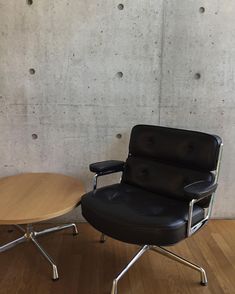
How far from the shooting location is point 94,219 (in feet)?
6.11

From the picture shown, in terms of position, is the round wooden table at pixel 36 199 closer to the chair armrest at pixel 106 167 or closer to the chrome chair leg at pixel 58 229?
the chrome chair leg at pixel 58 229

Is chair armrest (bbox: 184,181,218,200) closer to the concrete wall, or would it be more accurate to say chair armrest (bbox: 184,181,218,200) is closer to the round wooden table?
the round wooden table

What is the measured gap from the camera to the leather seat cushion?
5.51ft

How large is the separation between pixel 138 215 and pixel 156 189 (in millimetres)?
476

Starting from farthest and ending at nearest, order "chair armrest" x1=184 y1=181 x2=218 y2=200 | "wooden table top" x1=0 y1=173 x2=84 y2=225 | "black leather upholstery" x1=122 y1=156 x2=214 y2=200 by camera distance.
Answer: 1. "black leather upholstery" x1=122 y1=156 x2=214 y2=200
2. "wooden table top" x1=0 y1=173 x2=84 y2=225
3. "chair armrest" x1=184 y1=181 x2=218 y2=200

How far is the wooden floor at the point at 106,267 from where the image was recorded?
1.90 meters

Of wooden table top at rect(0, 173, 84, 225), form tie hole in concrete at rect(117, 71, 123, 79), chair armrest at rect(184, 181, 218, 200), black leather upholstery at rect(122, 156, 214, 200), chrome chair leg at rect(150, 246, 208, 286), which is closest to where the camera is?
chair armrest at rect(184, 181, 218, 200)

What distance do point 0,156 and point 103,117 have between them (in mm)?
908

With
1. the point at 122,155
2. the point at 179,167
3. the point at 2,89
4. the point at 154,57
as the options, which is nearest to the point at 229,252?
the point at 179,167

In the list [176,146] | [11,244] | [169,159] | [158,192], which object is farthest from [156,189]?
[11,244]

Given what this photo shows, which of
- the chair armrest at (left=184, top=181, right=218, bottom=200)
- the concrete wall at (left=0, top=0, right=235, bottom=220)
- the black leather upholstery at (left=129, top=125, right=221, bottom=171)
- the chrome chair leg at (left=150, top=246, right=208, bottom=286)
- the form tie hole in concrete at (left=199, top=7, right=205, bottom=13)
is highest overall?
the form tie hole in concrete at (left=199, top=7, right=205, bottom=13)

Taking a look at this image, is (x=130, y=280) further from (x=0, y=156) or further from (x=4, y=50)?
(x=4, y=50)

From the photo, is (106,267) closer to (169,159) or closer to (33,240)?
(33,240)

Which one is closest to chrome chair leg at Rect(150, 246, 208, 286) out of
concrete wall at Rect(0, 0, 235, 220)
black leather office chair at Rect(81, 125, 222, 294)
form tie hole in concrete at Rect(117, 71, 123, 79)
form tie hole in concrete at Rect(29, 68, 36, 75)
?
black leather office chair at Rect(81, 125, 222, 294)
